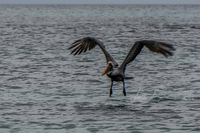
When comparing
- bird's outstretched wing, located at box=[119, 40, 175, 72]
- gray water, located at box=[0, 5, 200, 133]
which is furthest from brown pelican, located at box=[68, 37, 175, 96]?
gray water, located at box=[0, 5, 200, 133]

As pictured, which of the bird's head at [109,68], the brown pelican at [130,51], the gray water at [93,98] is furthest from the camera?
the bird's head at [109,68]

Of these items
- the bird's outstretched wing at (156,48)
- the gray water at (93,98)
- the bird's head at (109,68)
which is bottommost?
the gray water at (93,98)

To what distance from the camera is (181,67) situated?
25391 mm

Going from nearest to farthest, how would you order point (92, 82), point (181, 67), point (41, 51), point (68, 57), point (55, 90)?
point (55, 90), point (92, 82), point (181, 67), point (68, 57), point (41, 51)

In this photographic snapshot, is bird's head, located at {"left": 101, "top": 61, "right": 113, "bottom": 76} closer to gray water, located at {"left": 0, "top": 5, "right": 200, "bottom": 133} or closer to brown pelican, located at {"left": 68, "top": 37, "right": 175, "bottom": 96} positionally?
brown pelican, located at {"left": 68, "top": 37, "right": 175, "bottom": 96}

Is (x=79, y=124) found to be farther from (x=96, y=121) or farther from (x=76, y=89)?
(x=76, y=89)

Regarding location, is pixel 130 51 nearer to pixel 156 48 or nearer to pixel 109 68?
pixel 109 68

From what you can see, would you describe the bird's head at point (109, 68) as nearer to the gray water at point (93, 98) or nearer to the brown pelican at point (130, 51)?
the brown pelican at point (130, 51)

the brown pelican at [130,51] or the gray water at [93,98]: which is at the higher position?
the brown pelican at [130,51]

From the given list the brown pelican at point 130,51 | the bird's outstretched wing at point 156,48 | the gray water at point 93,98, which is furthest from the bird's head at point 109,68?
the gray water at point 93,98

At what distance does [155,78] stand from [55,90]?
16.5ft

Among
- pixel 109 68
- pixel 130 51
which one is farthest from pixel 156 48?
pixel 109 68

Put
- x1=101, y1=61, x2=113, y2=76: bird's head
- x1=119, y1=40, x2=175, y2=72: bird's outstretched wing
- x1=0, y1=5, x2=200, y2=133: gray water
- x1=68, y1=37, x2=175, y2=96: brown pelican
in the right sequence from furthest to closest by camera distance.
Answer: x1=101, y1=61, x2=113, y2=76: bird's head
x1=68, y1=37, x2=175, y2=96: brown pelican
x1=119, y1=40, x2=175, y2=72: bird's outstretched wing
x1=0, y1=5, x2=200, y2=133: gray water

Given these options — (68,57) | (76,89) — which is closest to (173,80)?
(76,89)
